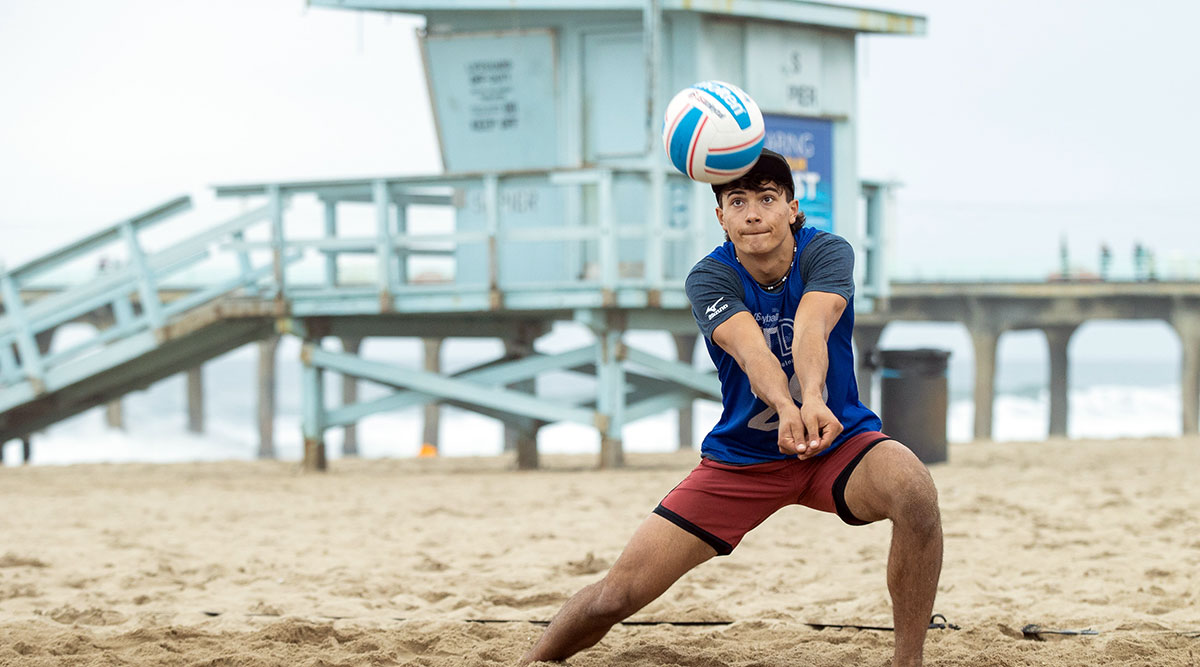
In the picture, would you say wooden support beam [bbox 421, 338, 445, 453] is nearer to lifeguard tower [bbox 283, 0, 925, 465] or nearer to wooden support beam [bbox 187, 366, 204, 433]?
wooden support beam [bbox 187, 366, 204, 433]

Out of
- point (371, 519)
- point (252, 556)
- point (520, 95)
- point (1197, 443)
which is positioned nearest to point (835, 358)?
point (252, 556)

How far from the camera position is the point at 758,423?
145 inches

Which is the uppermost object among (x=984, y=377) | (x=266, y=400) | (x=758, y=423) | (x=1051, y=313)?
(x=758, y=423)

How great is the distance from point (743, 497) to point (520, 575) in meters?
2.41

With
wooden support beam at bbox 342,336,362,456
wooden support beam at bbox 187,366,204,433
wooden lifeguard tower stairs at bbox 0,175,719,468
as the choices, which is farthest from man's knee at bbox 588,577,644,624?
wooden support beam at bbox 187,366,204,433

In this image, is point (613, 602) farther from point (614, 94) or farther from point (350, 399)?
point (350, 399)

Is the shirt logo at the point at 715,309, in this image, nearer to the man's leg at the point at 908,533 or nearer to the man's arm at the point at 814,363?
the man's arm at the point at 814,363

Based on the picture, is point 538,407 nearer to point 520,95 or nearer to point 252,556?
point 520,95

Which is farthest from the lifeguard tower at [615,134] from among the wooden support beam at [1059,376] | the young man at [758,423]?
the wooden support beam at [1059,376]

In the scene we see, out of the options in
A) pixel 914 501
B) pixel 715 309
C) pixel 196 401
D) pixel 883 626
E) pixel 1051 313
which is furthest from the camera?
pixel 196 401

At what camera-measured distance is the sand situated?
13.6ft

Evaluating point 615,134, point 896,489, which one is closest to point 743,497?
point 896,489

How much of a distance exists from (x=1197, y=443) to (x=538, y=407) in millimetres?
8124

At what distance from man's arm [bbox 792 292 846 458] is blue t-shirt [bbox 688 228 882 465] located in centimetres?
12
